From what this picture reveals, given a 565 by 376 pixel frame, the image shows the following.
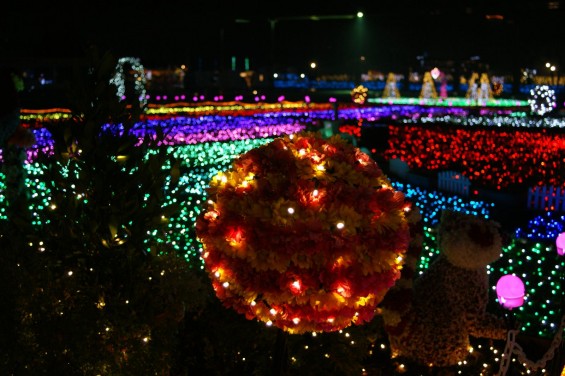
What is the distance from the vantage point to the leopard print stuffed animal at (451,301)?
188 inches

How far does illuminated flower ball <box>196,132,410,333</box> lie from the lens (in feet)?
9.74

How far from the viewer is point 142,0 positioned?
2147cm

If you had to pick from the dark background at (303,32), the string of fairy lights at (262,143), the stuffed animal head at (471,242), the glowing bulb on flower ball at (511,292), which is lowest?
the string of fairy lights at (262,143)

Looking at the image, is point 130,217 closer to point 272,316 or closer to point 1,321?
point 1,321

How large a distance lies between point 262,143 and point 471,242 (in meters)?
7.58

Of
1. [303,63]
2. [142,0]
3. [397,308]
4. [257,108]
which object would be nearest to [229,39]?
[303,63]

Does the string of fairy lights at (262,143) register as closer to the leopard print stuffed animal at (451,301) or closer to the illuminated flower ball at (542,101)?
the leopard print stuffed animal at (451,301)

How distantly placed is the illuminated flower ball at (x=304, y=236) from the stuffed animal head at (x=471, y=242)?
64.1 inches

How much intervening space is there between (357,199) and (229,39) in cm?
4103

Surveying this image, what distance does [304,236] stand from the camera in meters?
2.93

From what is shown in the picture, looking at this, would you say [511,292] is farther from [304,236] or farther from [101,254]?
[101,254]

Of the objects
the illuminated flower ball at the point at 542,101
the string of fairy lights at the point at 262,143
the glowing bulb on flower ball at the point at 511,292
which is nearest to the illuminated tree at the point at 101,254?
the string of fairy lights at the point at 262,143

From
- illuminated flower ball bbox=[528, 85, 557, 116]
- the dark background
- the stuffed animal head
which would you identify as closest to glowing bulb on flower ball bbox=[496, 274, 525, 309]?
the stuffed animal head

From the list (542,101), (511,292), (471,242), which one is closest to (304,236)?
(511,292)
